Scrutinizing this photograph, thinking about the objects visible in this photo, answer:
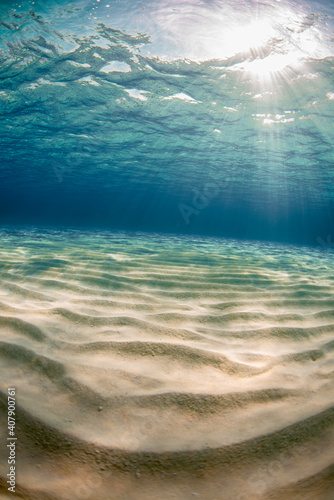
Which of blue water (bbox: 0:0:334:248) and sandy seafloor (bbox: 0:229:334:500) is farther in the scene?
blue water (bbox: 0:0:334:248)

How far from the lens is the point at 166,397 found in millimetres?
1686

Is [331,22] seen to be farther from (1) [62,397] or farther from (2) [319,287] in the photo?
(1) [62,397]

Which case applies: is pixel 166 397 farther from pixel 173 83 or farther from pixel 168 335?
pixel 173 83

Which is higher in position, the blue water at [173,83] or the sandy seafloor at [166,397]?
the blue water at [173,83]

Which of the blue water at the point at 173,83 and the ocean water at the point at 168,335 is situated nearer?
the ocean water at the point at 168,335

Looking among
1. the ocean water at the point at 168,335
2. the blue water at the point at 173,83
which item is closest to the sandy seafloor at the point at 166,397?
the ocean water at the point at 168,335

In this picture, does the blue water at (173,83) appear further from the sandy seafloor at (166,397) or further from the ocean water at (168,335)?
the sandy seafloor at (166,397)

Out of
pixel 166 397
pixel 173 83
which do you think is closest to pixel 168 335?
pixel 166 397

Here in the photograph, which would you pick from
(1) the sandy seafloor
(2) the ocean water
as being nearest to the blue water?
(2) the ocean water

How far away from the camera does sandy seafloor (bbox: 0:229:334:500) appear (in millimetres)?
1228

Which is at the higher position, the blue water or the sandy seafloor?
the blue water

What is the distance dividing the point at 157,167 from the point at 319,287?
2588cm

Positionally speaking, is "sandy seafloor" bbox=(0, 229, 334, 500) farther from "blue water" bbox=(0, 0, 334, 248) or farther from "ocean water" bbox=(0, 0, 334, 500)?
"blue water" bbox=(0, 0, 334, 248)

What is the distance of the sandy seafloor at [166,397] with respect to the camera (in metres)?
1.23
